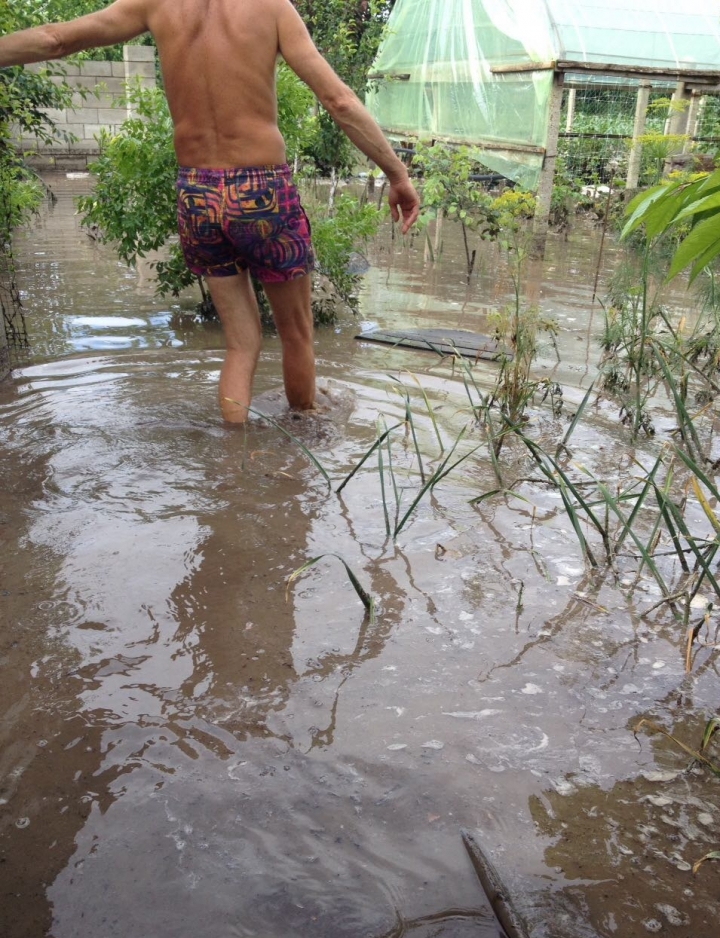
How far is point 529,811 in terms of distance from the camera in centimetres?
174

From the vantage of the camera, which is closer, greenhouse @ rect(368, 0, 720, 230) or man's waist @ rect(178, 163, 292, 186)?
man's waist @ rect(178, 163, 292, 186)

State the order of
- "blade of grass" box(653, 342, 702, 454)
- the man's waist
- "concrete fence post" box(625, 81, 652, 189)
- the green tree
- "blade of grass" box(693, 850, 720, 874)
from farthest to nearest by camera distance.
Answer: "concrete fence post" box(625, 81, 652, 189) → the green tree → the man's waist → "blade of grass" box(653, 342, 702, 454) → "blade of grass" box(693, 850, 720, 874)

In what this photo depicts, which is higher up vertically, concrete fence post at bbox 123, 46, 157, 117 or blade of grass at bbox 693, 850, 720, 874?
concrete fence post at bbox 123, 46, 157, 117

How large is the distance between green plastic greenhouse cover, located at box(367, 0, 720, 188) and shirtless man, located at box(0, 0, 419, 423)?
6.34 metres

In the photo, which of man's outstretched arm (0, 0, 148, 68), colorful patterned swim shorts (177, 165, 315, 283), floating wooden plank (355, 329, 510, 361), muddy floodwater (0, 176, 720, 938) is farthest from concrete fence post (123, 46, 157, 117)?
muddy floodwater (0, 176, 720, 938)

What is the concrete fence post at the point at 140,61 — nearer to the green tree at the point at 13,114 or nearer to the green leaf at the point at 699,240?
the green tree at the point at 13,114

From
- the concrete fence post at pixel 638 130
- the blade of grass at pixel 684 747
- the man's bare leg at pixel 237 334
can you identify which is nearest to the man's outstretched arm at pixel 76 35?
the man's bare leg at pixel 237 334

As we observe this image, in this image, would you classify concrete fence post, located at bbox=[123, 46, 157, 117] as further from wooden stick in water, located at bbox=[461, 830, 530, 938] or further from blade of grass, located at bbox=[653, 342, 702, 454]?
wooden stick in water, located at bbox=[461, 830, 530, 938]

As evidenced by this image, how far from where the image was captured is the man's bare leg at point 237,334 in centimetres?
367

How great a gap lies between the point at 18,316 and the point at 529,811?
4946mm

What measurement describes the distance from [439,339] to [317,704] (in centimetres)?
377

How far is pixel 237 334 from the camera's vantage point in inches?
145

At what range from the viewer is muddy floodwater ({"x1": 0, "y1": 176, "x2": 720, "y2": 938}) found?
60.6 inches

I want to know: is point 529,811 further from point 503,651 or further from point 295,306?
point 295,306
